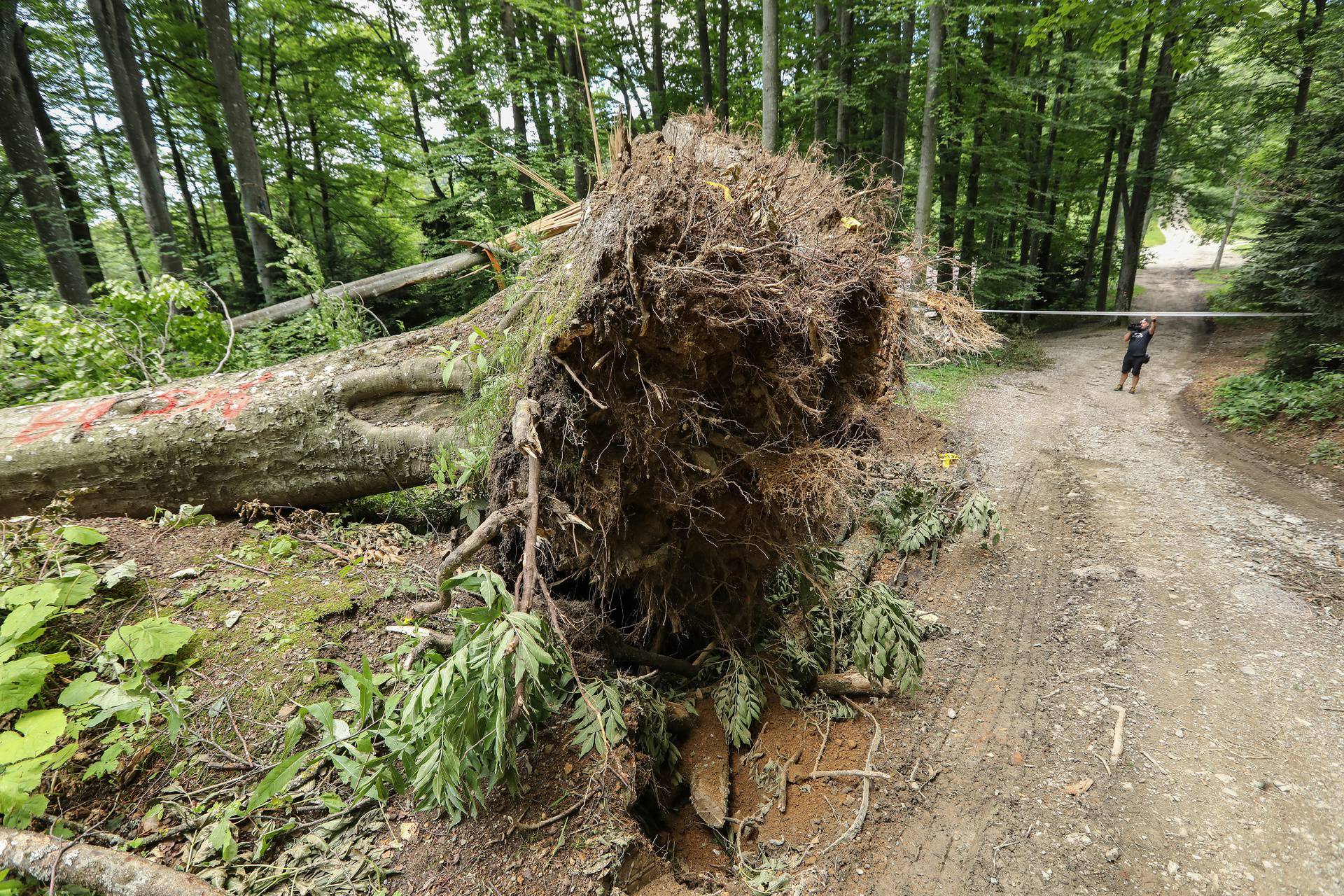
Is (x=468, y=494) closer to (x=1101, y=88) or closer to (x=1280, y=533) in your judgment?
(x=1280, y=533)

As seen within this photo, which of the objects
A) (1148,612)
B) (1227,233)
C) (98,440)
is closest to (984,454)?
(1148,612)

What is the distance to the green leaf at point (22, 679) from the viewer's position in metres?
2.14

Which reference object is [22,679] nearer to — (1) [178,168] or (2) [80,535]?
(2) [80,535]

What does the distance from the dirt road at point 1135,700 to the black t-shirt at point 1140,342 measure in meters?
3.69

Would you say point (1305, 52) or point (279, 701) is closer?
point (279, 701)

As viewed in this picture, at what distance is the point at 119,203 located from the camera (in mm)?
13781

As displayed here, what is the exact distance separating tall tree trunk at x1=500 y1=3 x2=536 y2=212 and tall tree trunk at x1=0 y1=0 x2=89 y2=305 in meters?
6.59

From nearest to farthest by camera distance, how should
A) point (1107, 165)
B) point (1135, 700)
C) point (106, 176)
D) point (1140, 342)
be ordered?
point (1135, 700) < point (1140, 342) < point (106, 176) < point (1107, 165)

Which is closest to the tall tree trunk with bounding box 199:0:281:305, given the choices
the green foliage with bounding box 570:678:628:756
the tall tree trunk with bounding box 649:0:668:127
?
A: the green foliage with bounding box 570:678:628:756

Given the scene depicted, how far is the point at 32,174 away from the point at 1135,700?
43.8 feet

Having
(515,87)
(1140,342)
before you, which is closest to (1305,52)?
(1140,342)

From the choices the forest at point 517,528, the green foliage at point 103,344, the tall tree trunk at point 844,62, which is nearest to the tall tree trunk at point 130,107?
the forest at point 517,528

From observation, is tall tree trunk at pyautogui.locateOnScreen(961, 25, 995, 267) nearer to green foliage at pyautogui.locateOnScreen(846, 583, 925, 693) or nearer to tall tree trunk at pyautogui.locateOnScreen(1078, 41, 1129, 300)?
tall tree trunk at pyautogui.locateOnScreen(1078, 41, 1129, 300)

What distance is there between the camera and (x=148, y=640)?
252cm
